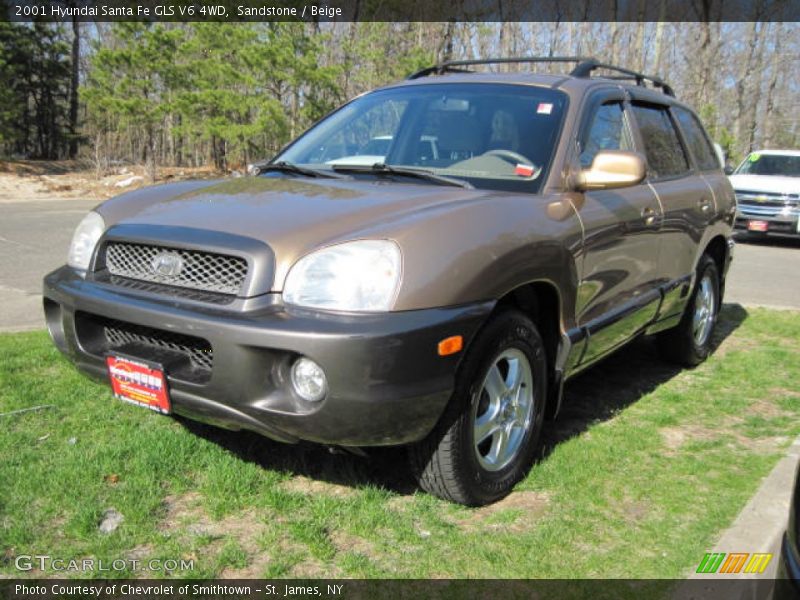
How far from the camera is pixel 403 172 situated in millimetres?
3432

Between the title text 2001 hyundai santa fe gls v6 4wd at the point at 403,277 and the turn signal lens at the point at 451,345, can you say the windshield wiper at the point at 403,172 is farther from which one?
the turn signal lens at the point at 451,345

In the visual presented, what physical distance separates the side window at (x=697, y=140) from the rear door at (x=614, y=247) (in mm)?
1158

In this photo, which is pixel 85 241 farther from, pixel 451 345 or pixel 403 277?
pixel 451 345

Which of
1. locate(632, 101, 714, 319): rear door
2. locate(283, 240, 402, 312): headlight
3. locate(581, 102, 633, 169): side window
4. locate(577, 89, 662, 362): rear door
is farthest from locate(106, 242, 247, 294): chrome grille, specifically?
locate(632, 101, 714, 319): rear door

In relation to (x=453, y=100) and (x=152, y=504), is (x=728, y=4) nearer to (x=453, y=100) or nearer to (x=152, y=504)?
(x=453, y=100)

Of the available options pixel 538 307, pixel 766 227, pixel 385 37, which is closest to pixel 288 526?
pixel 538 307

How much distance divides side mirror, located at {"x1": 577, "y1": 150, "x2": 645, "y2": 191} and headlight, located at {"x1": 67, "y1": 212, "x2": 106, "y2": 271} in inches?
88.2

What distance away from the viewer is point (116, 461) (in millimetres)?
3236

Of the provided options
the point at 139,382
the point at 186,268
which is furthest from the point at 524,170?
the point at 139,382

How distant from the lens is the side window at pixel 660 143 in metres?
4.38

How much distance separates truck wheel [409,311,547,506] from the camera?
2791 mm

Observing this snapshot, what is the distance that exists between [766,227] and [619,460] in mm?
11790

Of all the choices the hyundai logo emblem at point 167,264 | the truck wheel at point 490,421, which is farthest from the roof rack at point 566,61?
the hyundai logo emblem at point 167,264

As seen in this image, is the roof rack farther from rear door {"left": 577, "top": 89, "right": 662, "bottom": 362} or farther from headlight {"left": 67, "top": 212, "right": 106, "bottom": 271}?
headlight {"left": 67, "top": 212, "right": 106, "bottom": 271}
